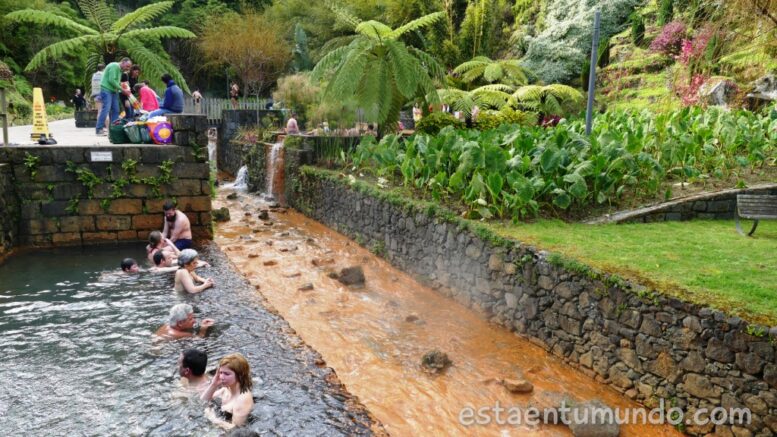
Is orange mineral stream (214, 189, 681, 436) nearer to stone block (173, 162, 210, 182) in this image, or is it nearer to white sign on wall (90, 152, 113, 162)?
stone block (173, 162, 210, 182)

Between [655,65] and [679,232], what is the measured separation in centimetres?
1526

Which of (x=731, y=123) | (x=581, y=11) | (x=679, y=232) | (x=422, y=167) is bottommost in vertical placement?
(x=679, y=232)

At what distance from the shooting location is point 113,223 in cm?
1051

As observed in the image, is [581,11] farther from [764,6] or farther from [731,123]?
[764,6]

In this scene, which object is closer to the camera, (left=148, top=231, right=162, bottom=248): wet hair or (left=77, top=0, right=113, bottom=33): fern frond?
(left=148, top=231, right=162, bottom=248): wet hair

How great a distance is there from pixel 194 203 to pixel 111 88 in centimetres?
377

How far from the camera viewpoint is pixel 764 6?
4137 millimetres

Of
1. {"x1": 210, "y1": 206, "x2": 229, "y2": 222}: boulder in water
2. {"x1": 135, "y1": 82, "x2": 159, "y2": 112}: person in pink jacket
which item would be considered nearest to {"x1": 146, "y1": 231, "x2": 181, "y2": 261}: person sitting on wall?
{"x1": 135, "y1": 82, "x2": 159, "y2": 112}: person in pink jacket

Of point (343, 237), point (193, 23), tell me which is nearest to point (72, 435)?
point (343, 237)

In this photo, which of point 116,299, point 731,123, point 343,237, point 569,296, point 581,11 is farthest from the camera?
point 581,11

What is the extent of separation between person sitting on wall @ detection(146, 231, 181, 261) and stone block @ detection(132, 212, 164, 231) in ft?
4.00

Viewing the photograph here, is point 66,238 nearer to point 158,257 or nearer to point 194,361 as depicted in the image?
point 158,257

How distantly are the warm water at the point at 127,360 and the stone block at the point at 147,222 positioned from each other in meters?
2.12

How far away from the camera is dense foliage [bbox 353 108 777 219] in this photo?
8.67 meters
